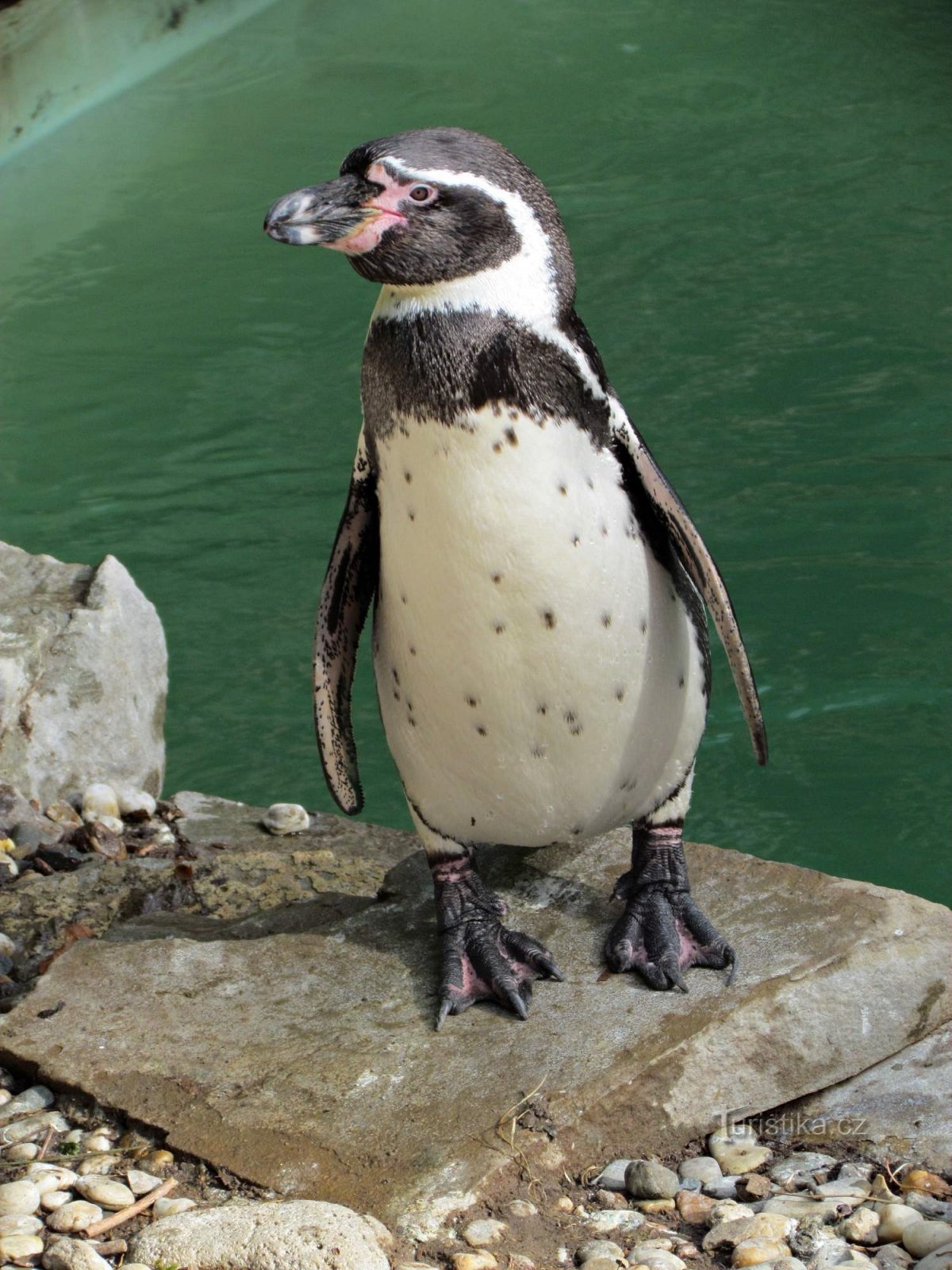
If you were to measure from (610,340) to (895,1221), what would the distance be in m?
6.36

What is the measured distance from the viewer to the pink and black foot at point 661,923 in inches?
114

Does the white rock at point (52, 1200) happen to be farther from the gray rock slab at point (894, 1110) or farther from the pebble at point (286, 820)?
the pebble at point (286, 820)

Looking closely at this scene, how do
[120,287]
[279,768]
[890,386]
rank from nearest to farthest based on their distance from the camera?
[279,768] < [890,386] < [120,287]

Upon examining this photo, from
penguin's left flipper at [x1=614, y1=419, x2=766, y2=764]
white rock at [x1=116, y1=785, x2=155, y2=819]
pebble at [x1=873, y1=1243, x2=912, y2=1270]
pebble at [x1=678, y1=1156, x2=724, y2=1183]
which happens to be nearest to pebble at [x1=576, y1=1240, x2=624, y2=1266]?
pebble at [x1=678, y1=1156, x2=724, y2=1183]

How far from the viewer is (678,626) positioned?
302cm

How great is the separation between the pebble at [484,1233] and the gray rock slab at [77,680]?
2233 millimetres

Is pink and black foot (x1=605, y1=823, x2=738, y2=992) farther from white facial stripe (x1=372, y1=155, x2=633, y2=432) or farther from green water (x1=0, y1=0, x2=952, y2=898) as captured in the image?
green water (x1=0, y1=0, x2=952, y2=898)

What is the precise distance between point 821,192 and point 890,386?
105 inches

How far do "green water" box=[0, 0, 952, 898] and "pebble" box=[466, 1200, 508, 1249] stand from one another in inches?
101

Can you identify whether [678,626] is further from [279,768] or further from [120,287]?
[120,287]

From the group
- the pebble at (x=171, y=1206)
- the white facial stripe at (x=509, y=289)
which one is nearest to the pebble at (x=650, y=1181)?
the pebble at (x=171, y=1206)

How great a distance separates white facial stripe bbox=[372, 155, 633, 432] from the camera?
2584mm

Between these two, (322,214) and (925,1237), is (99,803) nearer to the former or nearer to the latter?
(322,214)

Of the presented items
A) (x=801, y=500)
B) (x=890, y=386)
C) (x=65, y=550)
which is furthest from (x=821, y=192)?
(x=65, y=550)
